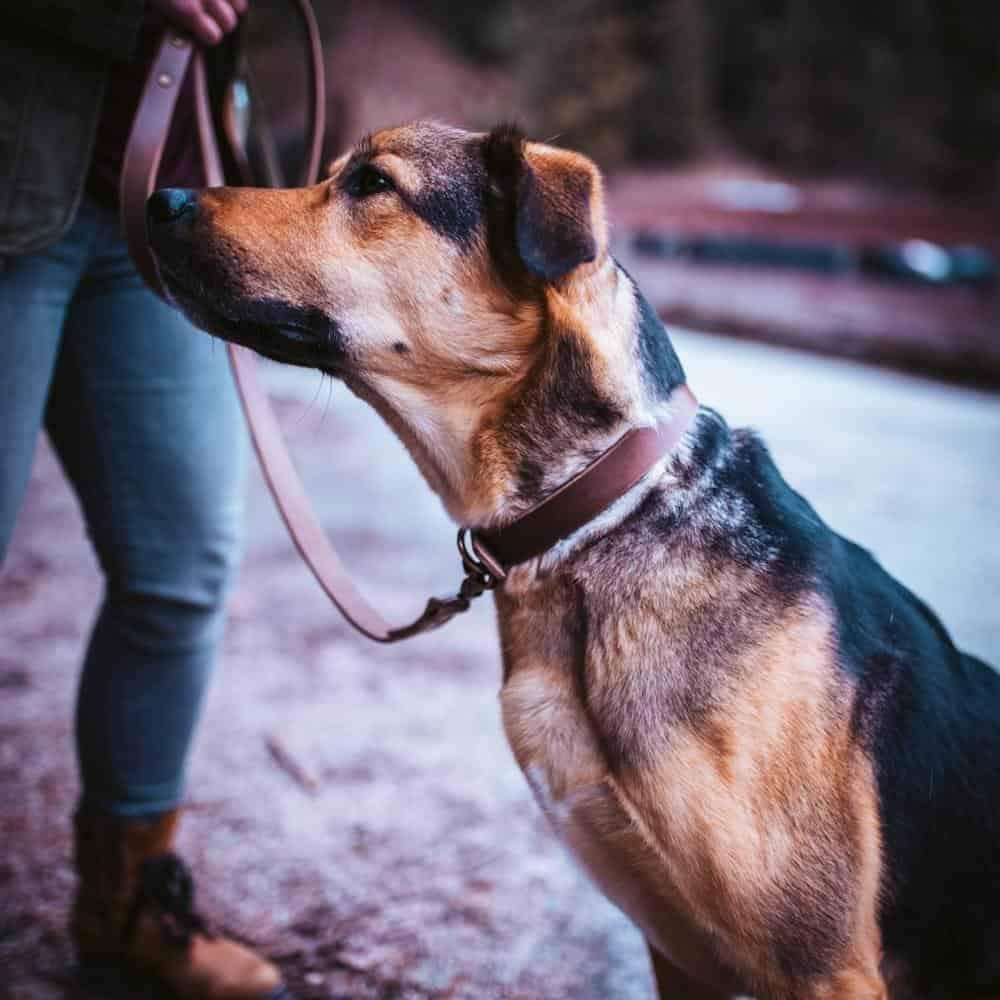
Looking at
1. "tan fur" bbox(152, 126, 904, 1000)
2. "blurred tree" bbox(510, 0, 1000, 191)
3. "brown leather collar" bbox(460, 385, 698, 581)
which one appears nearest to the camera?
"tan fur" bbox(152, 126, 904, 1000)

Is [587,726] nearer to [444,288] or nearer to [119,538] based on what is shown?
[444,288]

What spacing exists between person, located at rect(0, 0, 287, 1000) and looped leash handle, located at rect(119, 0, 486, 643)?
0.24ft

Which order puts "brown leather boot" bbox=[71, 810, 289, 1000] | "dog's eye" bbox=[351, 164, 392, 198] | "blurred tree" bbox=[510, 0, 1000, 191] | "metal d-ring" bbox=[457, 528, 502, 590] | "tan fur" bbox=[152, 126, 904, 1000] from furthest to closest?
"blurred tree" bbox=[510, 0, 1000, 191], "brown leather boot" bbox=[71, 810, 289, 1000], "dog's eye" bbox=[351, 164, 392, 198], "metal d-ring" bbox=[457, 528, 502, 590], "tan fur" bbox=[152, 126, 904, 1000]

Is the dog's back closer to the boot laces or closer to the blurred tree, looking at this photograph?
the boot laces

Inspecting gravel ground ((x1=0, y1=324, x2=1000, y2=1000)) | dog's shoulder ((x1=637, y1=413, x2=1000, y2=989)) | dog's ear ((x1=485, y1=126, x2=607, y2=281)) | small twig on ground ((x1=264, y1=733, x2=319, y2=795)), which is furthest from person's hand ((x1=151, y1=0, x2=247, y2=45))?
small twig on ground ((x1=264, y1=733, x2=319, y2=795))

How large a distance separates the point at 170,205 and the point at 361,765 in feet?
6.54

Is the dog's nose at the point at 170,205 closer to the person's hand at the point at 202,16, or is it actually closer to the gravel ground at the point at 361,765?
the person's hand at the point at 202,16

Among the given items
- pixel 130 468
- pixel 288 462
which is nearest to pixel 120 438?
pixel 130 468

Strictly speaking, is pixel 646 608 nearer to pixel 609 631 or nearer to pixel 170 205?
pixel 609 631

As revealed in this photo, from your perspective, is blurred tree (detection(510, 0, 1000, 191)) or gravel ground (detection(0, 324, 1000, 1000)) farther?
blurred tree (detection(510, 0, 1000, 191))

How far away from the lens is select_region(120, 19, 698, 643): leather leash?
158 centimetres

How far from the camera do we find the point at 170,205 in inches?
66.3

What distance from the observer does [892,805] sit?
150cm

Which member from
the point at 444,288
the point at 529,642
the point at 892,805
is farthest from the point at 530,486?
the point at 892,805
